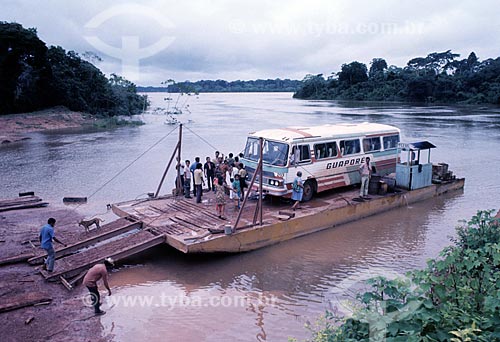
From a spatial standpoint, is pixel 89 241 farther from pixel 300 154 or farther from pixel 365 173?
pixel 365 173

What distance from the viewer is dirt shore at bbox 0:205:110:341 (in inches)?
299

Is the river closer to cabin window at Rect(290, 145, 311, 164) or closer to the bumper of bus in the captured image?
the bumper of bus

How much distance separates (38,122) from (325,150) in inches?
1617

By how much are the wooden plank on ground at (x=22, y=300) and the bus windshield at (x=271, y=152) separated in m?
7.01

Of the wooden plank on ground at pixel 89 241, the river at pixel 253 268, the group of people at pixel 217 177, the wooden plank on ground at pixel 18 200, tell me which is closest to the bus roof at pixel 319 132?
the group of people at pixel 217 177

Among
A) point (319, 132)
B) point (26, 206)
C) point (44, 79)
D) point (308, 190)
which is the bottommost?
point (26, 206)

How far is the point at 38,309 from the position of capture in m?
8.34

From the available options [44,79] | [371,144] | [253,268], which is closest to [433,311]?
[253,268]

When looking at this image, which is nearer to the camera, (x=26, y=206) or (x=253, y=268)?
(x=253, y=268)

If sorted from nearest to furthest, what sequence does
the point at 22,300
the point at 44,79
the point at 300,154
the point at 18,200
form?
the point at 22,300
the point at 300,154
the point at 18,200
the point at 44,79

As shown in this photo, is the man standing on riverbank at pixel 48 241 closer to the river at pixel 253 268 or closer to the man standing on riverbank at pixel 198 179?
the river at pixel 253 268

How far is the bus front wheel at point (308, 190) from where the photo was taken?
44.8 ft

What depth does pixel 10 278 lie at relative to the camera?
948cm

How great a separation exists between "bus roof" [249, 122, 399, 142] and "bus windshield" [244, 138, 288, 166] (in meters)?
0.18
